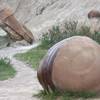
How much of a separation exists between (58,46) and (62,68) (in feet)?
1.65

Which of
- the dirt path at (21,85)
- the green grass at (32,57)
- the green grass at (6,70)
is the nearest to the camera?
Answer: the dirt path at (21,85)

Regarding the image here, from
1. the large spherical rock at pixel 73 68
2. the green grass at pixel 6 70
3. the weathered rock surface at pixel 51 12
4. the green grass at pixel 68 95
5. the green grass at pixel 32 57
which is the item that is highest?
the large spherical rock at pixel 73 68

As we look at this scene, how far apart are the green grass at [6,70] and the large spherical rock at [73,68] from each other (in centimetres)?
403

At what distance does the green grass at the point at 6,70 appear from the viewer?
12.7 metres

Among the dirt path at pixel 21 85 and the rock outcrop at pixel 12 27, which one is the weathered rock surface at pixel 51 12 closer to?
the rock outcrop at pixel 12 27

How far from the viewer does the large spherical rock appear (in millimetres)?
8211

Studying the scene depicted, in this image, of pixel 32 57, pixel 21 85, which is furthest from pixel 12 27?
pixel 21 85

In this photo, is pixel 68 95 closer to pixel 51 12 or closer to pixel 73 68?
pixel 73 68

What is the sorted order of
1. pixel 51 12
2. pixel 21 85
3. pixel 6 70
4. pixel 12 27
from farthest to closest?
pixel 51 12 → pixel 12 27 → pixel 6 70 → pixel 21 85

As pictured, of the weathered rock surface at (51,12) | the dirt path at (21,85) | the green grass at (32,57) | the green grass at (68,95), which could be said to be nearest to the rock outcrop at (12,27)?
the weathered rock surface at (51,12)

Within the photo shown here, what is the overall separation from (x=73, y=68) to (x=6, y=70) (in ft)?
19.3

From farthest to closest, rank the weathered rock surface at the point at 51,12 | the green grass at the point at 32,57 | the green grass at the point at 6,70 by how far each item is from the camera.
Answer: the weathered rock surface at the point at 51,12, the green grass at the point at 32,57, the green grass at the point at 6,70

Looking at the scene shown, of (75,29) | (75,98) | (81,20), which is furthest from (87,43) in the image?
(81,20)

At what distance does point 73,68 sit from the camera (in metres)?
8.21
